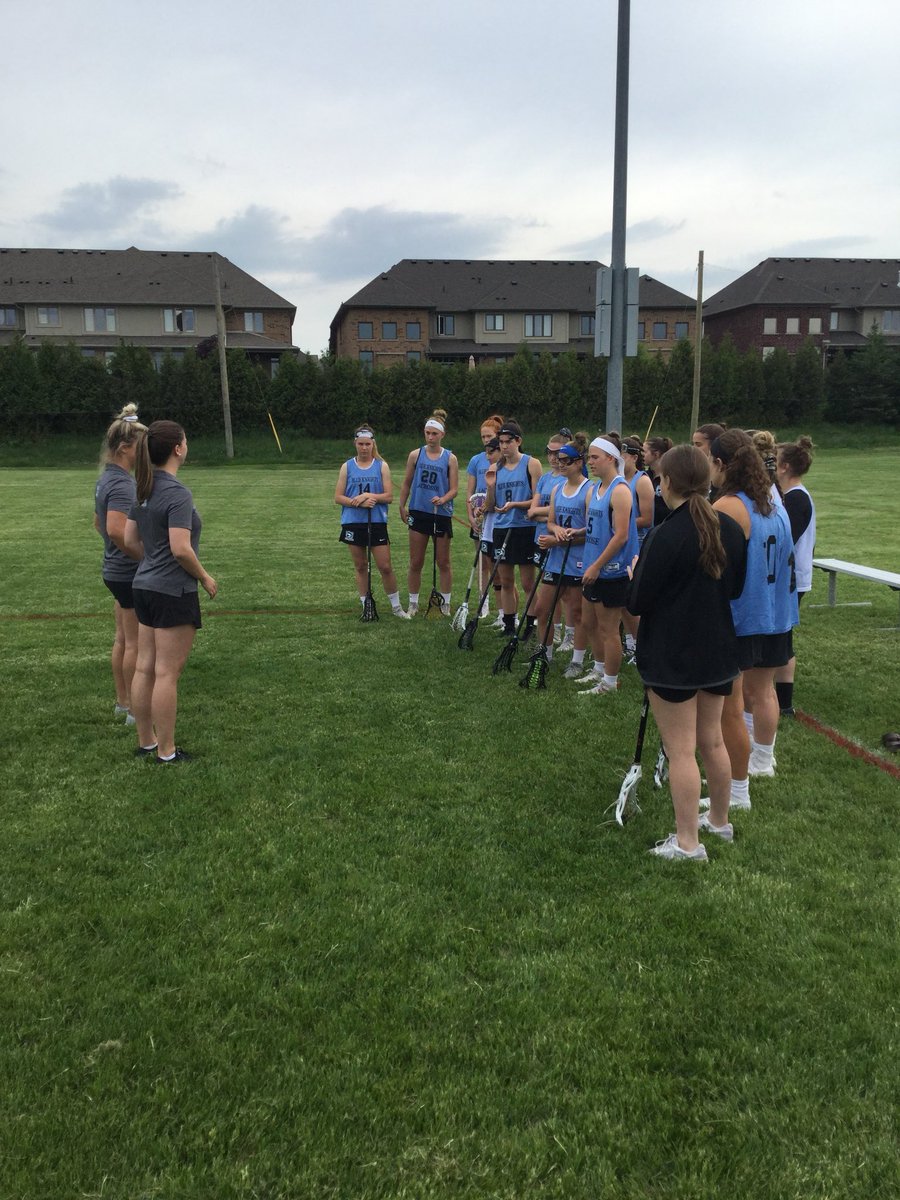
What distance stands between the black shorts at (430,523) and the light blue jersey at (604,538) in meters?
2.80

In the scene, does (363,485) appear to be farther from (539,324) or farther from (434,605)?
(539,324)

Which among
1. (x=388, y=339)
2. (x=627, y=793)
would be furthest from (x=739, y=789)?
(x=388, y=339)

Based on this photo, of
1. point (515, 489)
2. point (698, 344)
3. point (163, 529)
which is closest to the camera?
point (163, 529)

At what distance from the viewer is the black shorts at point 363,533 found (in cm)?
929

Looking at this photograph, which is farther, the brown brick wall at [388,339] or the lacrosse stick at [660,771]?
the brown brick wall at [388,339]

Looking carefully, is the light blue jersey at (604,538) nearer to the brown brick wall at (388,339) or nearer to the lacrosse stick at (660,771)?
the lacrosse stick at (660,771)

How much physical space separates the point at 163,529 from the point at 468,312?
5850 centimetres

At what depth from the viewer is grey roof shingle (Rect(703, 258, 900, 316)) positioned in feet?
204

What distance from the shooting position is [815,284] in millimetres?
65688

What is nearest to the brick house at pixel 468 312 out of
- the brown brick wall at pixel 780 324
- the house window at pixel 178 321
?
the brown brick wall at pixel 780 324

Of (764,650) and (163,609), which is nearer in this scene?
(764,650)

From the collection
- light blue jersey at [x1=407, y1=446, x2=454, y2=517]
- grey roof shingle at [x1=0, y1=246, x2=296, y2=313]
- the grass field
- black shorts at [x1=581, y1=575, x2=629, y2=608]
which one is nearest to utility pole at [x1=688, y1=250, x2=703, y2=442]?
grey roof shingle at [x1=0, y1=246, x2=296, y2=313]

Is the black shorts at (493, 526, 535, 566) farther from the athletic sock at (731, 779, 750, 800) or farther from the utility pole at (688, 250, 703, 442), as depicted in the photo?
the utility pole at (688, 250, 703, 442)

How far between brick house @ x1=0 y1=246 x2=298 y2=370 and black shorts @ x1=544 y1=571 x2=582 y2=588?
4930 centimetres
